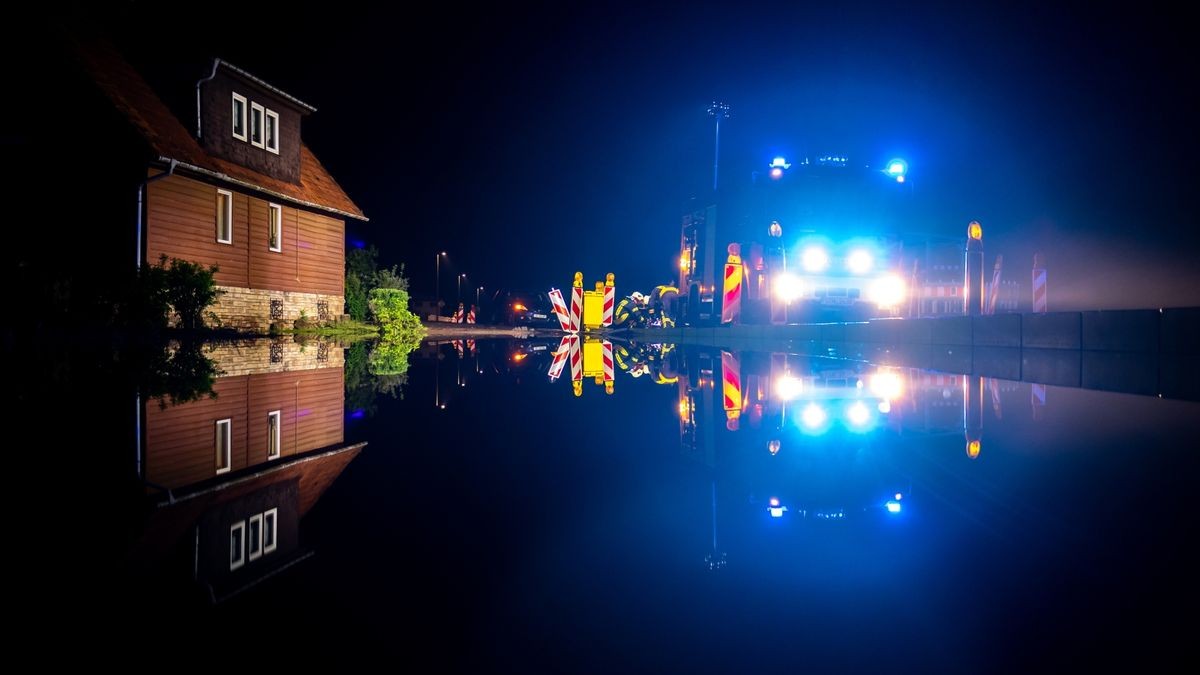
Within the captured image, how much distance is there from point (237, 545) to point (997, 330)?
11590 millimetres

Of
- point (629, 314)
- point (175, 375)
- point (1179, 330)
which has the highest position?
point (629, 314)

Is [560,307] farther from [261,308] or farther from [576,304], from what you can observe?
[261,308]

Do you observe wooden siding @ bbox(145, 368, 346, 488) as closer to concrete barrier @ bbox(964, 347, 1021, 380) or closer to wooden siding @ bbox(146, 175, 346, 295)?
concrete barrier @ bbox(964, 347, 1021, 380)

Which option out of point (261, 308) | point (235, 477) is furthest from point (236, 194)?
point (235, 477)

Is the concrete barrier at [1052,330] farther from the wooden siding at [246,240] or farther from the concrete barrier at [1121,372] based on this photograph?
the wooden siding at [246,240]

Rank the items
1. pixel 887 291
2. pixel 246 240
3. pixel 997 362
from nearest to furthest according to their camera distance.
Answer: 1. pixel 997 362
2. pixel 246 240
3. pixel 887 291

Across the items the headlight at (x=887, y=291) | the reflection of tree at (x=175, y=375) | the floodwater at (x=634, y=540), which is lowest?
the floodwater at (x=634, y=540)

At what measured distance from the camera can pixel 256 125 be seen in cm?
1920

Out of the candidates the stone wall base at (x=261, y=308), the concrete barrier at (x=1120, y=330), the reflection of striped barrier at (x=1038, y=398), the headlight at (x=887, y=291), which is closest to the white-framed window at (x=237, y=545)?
the reflection of striped barrier at (x=1038, y=398)

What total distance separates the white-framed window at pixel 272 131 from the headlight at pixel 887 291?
16.0 meters

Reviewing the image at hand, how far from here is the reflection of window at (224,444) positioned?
9.44 ft

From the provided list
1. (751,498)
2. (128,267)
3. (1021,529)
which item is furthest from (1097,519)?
(128,267)

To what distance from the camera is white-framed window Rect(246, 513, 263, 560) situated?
1.68 metres

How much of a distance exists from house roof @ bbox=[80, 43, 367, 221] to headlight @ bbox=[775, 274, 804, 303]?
41.2ft
